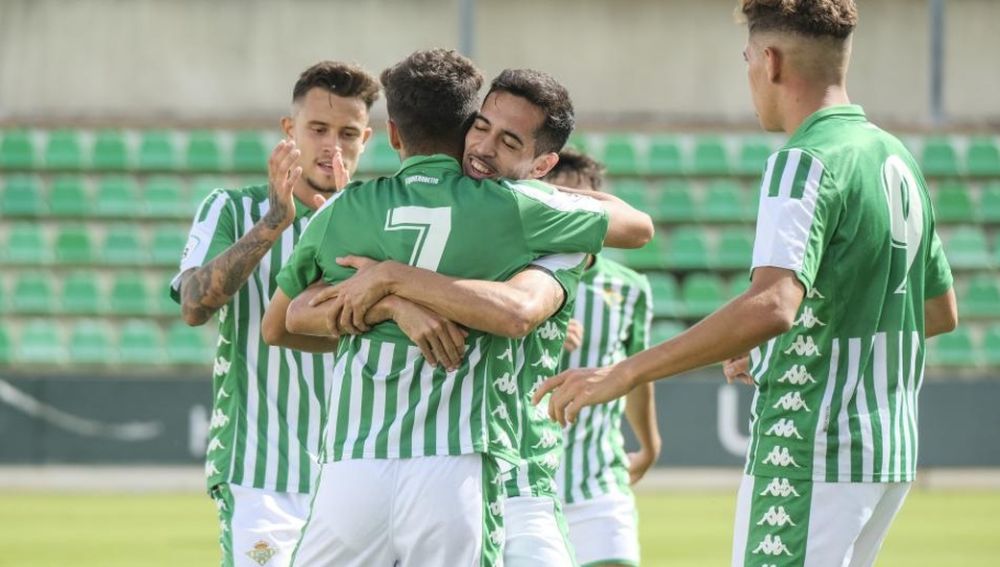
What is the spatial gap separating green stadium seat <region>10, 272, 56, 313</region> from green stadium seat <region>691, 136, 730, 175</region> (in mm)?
6758

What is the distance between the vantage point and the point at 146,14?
16609 millimetres

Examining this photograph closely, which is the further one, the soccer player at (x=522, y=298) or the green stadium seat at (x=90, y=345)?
the green stadium seat at (x=90, y=345)

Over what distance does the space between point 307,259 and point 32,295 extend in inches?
477

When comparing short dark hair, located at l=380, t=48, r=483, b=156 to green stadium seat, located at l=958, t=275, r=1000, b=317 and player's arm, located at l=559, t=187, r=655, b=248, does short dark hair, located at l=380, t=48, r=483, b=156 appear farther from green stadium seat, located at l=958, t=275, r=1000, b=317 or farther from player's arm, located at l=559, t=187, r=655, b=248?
green stadium seat, located at l=958, t=275, r=1000, b=317

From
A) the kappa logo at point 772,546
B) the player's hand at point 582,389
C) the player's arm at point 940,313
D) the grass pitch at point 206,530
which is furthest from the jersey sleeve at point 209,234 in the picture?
the grass pitch at point 206,530

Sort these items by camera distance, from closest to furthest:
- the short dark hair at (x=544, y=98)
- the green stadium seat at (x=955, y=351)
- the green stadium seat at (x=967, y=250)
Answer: the short dark hair at (x=544, y=98), the green stadium seat at (x=955, y=351), the green stadium seat at (x=967, y=250)

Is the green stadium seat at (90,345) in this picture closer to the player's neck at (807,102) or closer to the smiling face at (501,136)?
the smiling face at (501,136)

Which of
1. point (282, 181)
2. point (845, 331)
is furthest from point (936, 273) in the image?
point (282, 181)

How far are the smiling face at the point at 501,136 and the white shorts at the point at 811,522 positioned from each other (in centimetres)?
92

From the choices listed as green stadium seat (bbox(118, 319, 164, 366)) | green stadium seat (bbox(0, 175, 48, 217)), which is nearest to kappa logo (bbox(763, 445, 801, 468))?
green stadium seat (bbox(118, 319, 164, 366))

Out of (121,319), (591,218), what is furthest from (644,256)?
(591,218)

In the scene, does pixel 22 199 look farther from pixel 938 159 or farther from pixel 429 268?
pixel 429 268

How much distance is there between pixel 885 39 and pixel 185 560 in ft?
36.6

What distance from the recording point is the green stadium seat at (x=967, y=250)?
15.3 m
